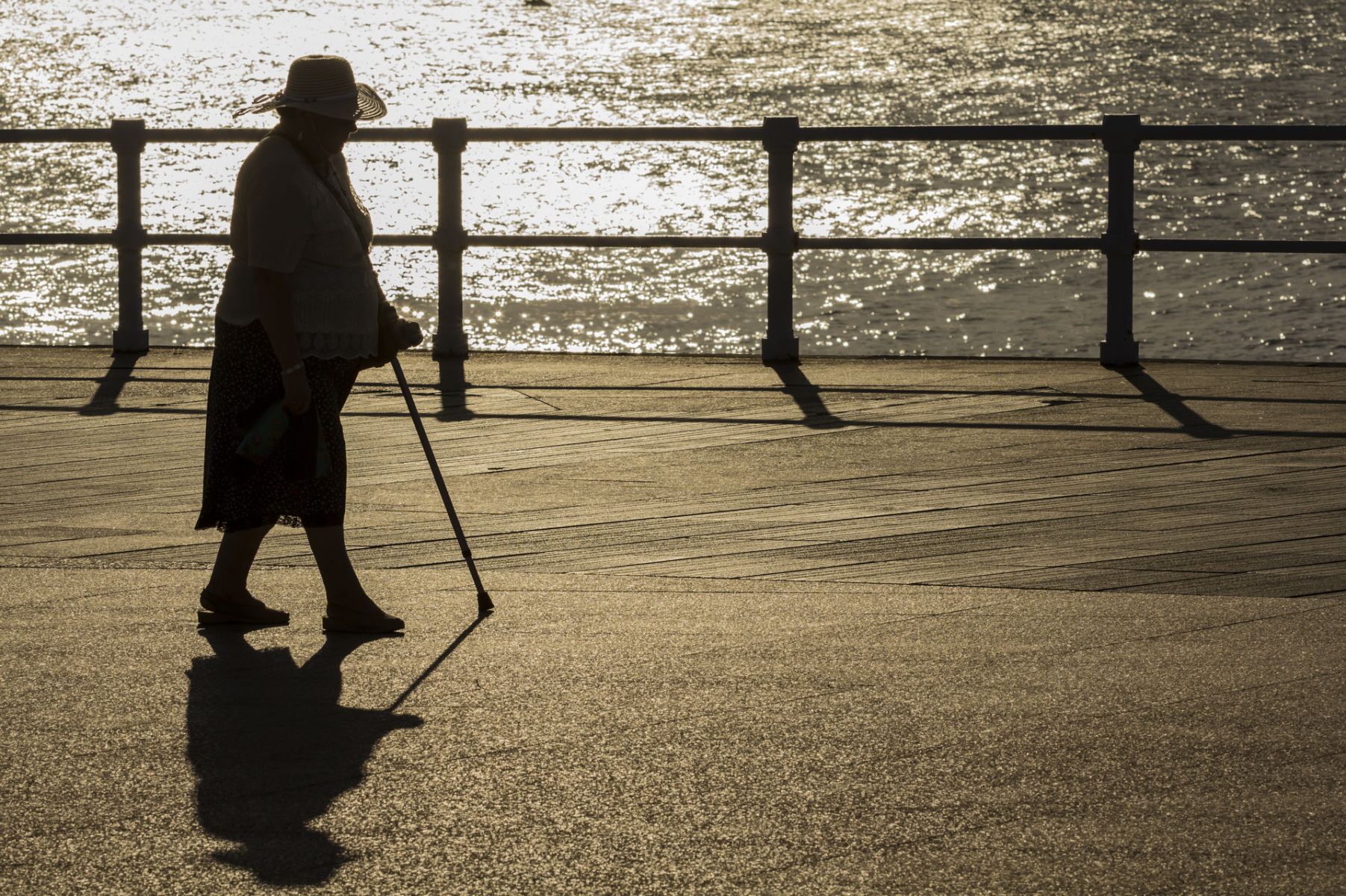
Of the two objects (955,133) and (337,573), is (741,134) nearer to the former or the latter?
(955,133)

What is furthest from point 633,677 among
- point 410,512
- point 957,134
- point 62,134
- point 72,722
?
point 62,134

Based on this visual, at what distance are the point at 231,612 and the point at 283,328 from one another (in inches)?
31.5

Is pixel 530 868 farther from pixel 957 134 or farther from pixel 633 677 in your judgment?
pixel 957 134

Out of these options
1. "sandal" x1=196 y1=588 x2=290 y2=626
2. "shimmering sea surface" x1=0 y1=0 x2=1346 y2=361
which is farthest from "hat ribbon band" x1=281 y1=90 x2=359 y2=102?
"shimmering sea surface" x1=0 y1=0 x2=1346 y2=361

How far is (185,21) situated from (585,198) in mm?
59722

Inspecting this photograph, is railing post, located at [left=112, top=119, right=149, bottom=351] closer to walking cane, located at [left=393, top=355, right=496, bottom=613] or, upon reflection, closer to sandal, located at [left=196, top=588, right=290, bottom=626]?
walking cane, located at [left=393, top=355, right=496, bottom=613]

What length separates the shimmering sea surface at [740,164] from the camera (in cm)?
3744

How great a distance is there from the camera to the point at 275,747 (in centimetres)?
469

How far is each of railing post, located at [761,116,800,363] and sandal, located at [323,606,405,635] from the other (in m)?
5.51

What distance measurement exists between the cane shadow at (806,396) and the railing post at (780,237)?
107 millimetres

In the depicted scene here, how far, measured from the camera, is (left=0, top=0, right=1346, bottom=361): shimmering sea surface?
37438 millimetres

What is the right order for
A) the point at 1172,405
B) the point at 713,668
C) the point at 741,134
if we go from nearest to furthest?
the point at 713,668 → the point at 1172,405 → the point at 741,134

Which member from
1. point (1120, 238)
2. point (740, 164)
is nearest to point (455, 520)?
point (1120, 238)

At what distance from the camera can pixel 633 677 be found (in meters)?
5.20
